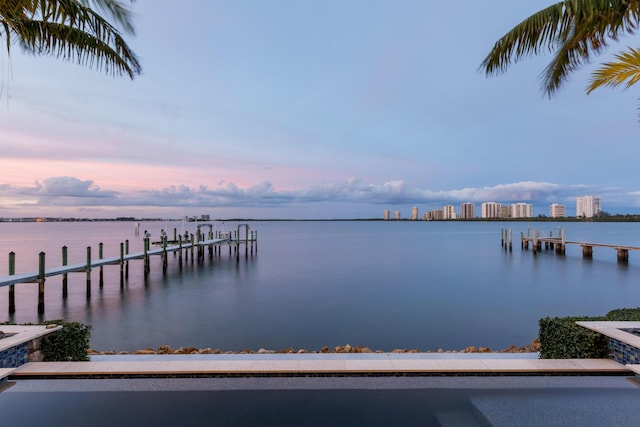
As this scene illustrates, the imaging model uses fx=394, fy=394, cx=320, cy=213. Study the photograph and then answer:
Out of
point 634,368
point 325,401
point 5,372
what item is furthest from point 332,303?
point 5,372

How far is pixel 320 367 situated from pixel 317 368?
5 centimetres

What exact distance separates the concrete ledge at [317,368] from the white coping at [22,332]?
1.16 feet

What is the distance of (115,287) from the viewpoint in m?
19.9

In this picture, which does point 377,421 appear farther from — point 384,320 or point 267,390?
point 384,320

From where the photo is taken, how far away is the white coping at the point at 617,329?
5.00m

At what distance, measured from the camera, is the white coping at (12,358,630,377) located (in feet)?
16.4

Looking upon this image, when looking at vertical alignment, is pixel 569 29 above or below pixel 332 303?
above

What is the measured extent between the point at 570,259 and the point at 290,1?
101 feet

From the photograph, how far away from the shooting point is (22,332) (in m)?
5.33

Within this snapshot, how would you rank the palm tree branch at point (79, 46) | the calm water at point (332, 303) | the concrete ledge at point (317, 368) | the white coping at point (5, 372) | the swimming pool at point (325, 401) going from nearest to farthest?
the swimming pool at point (325, 401), the white coping at point (5, 372), the concrete ledge at point (317, 368), the palm tree branch at point (79, 46), the calm water at point (332, 303)

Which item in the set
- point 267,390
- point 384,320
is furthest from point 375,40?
point 267,390

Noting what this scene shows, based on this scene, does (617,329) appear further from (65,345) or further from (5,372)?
(5,372)

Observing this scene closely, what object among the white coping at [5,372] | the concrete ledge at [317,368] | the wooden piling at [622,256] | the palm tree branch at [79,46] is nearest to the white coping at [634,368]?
the concrete ledge at [317,368]

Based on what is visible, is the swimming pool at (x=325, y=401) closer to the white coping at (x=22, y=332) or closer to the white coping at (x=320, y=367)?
the white coping at (x=320, y=367)
